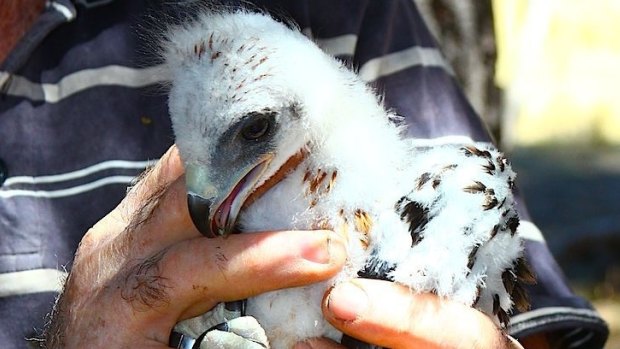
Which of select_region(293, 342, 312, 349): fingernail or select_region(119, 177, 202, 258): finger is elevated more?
select_region(119, 177, 202, 258): finger

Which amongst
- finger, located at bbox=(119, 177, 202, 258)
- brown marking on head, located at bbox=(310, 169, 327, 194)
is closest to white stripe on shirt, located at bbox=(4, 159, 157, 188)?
finger, located at bbox=(119, 177, 202, 258)

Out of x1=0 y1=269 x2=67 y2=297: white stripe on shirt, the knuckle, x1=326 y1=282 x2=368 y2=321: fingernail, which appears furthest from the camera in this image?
x1=0 y1=269 x2=67 y2=297: white stripe on shirt

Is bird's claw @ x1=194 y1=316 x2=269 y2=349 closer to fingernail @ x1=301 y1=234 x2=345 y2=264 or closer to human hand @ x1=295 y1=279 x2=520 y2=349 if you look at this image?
human hand @ x1=295 y1=279 x2=520 y2=349

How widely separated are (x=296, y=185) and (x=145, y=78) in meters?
0.74

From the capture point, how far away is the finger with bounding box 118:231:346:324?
191cm

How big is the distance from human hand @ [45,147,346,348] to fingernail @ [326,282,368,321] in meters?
0.04

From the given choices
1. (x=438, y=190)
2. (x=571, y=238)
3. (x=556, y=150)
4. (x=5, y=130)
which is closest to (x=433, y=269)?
(x=438, y=190)

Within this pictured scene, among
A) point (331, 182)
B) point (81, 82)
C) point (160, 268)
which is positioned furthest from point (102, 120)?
point (331, 182)

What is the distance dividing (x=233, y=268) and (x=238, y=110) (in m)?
0.31

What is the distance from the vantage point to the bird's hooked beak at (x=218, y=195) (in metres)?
1.94

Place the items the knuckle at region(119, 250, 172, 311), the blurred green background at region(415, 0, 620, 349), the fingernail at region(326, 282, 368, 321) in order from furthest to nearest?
the blurred green background at region(415, 0, 620, 349) → the knuckle at region(119, 250, 172, 311) → the fingernail at region(326, 282, 368, 321)

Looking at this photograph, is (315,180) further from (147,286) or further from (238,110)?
(147,286)

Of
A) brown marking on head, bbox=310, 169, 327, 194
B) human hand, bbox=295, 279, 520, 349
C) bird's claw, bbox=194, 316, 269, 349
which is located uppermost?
brown marking on head, bbox=310, 169, 327, 194

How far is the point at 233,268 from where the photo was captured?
1.92 m
